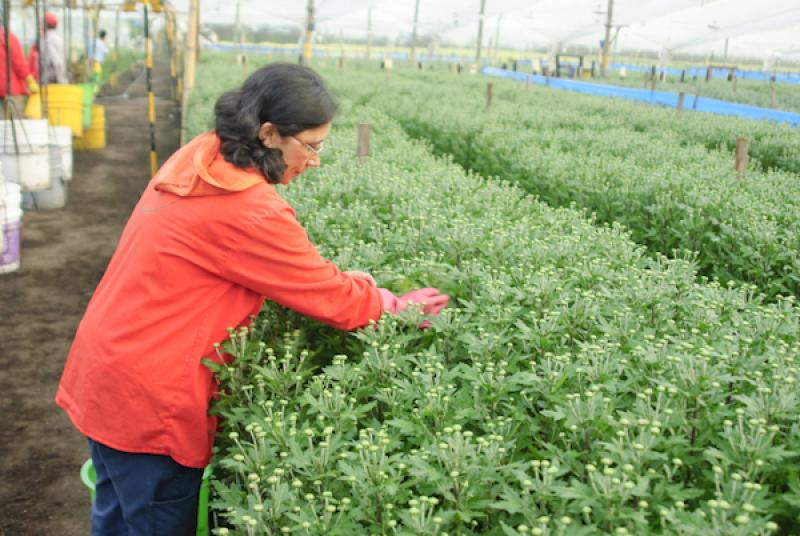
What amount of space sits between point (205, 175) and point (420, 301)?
977 mm

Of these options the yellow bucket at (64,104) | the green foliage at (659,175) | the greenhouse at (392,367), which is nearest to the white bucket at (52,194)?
the yellow bucket at (64,104)

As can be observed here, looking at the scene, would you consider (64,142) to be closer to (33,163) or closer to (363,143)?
(33,163)

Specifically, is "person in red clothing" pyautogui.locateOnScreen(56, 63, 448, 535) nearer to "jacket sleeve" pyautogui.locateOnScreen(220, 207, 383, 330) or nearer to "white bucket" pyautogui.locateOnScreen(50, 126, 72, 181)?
"jacket sleeve" pyautogui.locateOnScreen(220, 207, 383, 330)

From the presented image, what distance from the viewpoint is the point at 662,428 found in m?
2.17

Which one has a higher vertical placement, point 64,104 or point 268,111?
point 268,111

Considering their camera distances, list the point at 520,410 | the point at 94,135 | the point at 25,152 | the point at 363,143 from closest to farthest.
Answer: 1. the point at 520,410
2. the point at 363,143
3. the point at 25,152
4. the point at 94,135

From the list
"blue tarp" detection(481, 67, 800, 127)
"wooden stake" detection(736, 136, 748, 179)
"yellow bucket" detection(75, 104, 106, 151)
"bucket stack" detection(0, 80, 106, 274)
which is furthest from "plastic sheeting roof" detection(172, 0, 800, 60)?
"wooden stake" detection(736, 136, 748, 179)

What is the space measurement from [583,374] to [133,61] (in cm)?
4683

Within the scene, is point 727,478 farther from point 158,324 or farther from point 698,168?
point 698,168

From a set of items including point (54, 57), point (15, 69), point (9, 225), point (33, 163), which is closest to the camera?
point (9, 225)

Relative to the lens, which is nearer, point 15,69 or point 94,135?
point 15,69

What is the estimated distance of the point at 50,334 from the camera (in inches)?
273

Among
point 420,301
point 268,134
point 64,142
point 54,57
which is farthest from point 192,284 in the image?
point 54,57

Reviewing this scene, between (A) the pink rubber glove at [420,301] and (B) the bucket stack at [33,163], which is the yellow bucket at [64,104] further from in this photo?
(A) the pink rubber glove at [420,301]
